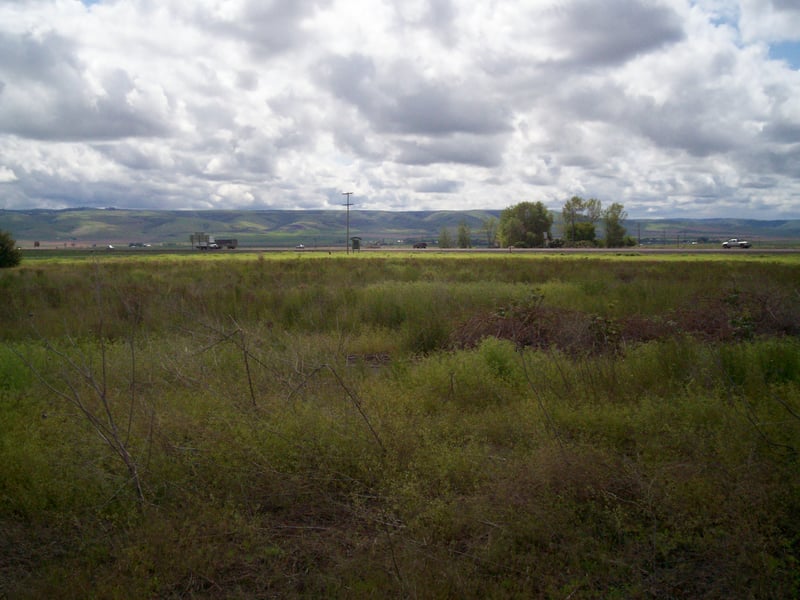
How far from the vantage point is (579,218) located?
409 feet

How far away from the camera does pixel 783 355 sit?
8.28m

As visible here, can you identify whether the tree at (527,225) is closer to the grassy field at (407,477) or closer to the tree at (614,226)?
the tree at (614,226)

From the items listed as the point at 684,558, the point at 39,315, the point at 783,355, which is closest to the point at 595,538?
the point at 684,558

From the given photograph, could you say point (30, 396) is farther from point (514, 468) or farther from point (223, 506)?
point (514, 468)

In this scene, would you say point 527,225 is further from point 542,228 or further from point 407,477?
point 407,477

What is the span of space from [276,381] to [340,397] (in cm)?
107

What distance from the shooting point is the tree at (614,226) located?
4289 inches

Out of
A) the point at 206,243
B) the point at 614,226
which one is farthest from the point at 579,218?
the point at 206,243

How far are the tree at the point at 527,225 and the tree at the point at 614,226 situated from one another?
10.7 m

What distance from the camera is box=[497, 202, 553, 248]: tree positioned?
109250 mm

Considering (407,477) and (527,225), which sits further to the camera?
(527,225)

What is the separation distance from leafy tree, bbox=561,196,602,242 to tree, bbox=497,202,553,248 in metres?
4.82

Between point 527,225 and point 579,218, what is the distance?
61.2ft

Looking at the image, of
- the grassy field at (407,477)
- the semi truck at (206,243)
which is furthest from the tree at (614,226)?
the grassy field at (407,477)
